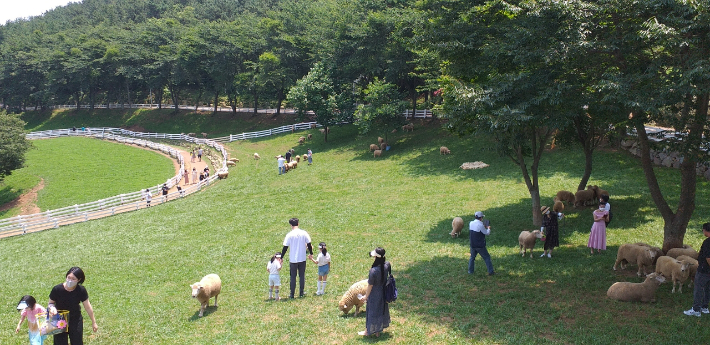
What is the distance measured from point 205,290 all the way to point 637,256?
10.7 metres

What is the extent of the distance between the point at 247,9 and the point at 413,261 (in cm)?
10406

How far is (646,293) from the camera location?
11.0 m

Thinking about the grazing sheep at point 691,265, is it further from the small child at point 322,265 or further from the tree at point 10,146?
the tree at point 10,146

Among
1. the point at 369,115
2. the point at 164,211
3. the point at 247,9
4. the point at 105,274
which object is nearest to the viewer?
the point at 105,274

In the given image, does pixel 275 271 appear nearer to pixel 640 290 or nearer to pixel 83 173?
pixel 640 290

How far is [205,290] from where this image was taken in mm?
12406

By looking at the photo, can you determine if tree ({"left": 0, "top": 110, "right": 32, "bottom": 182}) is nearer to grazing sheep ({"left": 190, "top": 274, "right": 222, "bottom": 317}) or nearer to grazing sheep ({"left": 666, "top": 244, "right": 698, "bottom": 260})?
grazing sheep ({"left": 190, "top": 274, "right": 222, "bottom": 317})

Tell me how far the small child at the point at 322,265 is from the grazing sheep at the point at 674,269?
25.4 ft

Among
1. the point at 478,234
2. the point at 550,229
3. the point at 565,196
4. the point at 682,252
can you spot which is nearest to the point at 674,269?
the point at 682,252

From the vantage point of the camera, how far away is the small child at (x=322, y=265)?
12.6 metres

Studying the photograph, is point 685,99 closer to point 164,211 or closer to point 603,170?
point 603,170

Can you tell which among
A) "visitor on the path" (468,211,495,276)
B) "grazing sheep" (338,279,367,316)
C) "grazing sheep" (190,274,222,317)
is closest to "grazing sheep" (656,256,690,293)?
"visitor on the path" (468,211,495,276)

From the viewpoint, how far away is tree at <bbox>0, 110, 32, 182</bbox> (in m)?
41.5

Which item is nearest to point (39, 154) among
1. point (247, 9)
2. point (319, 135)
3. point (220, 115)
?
point (220, 115)
